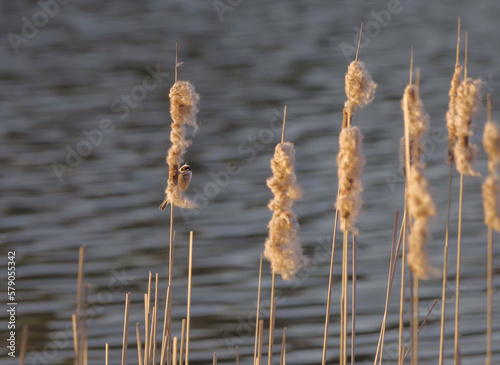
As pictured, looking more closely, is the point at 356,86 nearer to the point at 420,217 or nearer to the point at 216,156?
the point at 420,217

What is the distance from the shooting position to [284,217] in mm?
1840

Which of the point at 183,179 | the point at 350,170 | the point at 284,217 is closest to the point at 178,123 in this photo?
the point at 183,179

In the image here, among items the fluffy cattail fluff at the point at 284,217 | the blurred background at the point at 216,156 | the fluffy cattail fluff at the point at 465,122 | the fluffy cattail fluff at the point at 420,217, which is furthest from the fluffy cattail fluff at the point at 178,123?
the blurred background at the point at 216,156

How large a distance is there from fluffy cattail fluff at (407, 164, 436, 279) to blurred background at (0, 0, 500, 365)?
2.20 meters

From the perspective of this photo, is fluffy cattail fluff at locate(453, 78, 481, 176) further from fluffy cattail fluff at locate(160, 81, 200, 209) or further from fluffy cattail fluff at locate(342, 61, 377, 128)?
fluffy cattail fluff at locate(160, 81, 200, 209)

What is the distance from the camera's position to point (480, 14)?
42.8 ft

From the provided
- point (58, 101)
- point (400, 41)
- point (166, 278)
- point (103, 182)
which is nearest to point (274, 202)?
point (166, 278)

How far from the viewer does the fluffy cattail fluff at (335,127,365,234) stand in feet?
5.52

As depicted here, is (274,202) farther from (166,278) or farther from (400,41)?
(400,41)

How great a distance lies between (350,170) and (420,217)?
12.8 inches

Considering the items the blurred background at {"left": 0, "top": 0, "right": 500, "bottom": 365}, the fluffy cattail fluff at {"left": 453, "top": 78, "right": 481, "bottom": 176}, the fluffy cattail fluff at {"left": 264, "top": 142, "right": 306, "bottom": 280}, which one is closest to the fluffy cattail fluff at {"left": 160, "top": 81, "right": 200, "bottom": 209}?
the fluffy cattail fluff at {"left": 264, "top": 142, "right": 306, "bottom": 280}

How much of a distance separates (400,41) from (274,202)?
1033cm

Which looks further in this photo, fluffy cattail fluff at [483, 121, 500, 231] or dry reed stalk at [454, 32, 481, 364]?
dry reed stalk at [454, 32, 481, 364]

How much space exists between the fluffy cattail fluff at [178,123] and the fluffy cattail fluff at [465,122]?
1.95 ft
